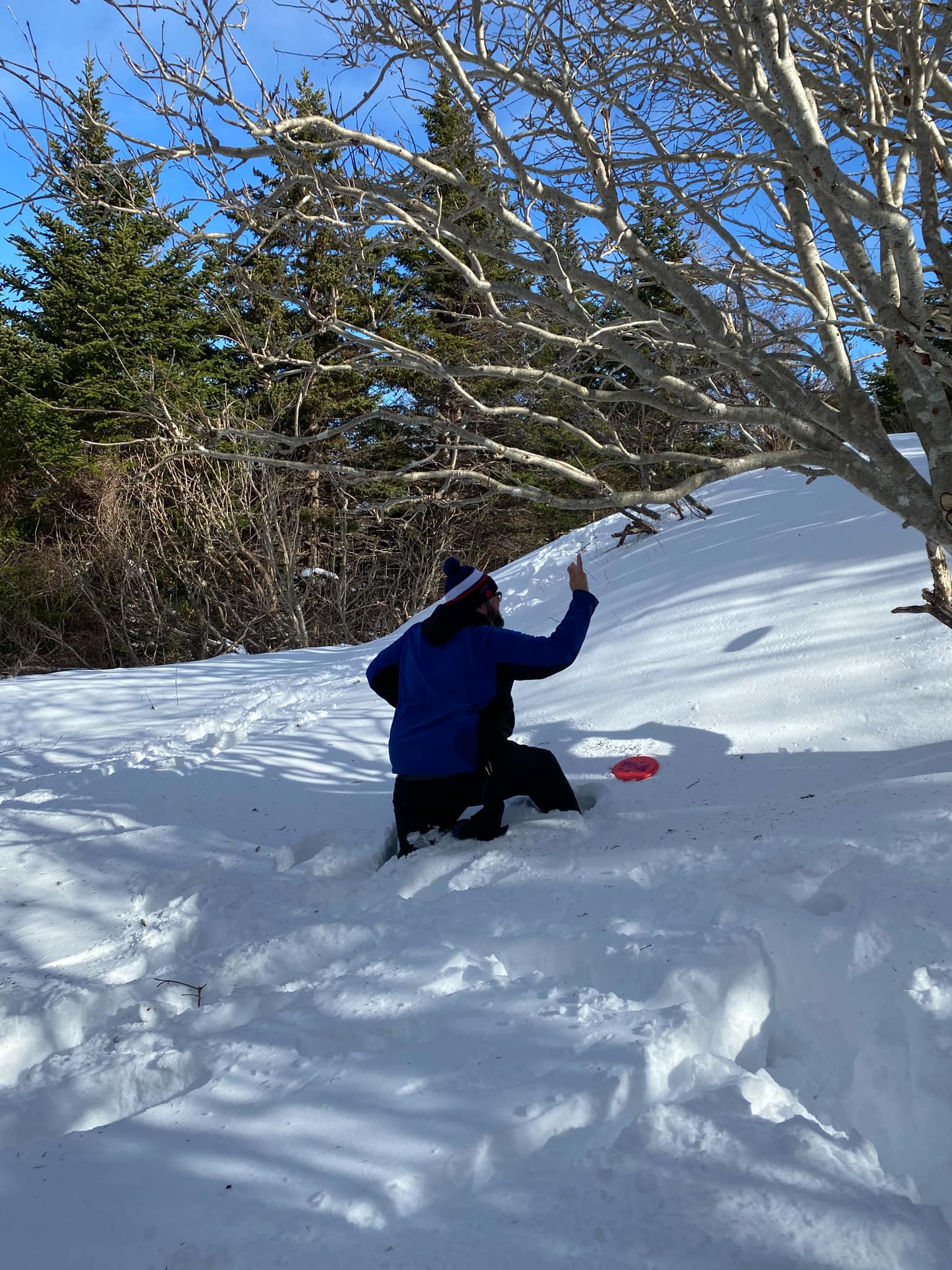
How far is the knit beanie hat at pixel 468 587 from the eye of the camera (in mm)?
3232

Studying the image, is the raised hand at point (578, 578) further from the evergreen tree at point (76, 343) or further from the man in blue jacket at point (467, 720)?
the evergreen tree at point (76, 343)

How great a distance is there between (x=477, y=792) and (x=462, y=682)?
457 mm

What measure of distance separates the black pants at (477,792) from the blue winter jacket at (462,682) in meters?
0.05

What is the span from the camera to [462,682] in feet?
10.4

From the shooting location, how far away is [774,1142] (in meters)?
1.36

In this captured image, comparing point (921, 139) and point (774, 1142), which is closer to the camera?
point (774, 1142)

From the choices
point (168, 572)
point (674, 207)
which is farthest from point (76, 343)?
point (674, 207)

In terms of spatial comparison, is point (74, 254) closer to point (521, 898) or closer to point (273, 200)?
point (273, 200)

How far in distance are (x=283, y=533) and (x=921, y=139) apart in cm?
1157

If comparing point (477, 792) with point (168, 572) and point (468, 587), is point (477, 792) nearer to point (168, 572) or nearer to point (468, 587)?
point (468, 587)

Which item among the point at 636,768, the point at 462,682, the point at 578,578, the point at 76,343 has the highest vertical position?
the point at 76,343

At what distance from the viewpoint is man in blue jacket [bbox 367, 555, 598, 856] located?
3137 millimetres

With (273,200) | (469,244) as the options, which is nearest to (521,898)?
(469,244)

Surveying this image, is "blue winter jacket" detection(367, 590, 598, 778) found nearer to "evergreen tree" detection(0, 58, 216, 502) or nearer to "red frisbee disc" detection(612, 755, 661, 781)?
"red frisbee disc" detection(612, 755, 661, 781)
